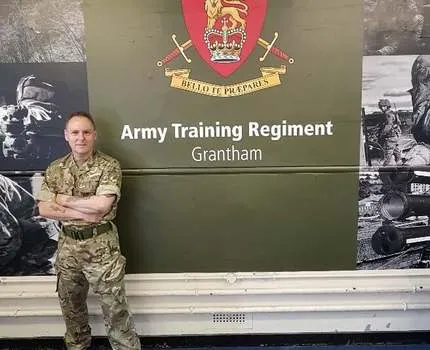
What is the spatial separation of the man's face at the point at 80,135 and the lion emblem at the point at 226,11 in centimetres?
85

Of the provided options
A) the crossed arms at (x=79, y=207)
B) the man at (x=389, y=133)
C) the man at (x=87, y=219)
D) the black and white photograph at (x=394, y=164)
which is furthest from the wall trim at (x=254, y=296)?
the man at (x=389, y=133)

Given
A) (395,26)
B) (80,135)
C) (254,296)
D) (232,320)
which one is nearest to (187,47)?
(80,135)

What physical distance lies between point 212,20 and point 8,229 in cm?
167

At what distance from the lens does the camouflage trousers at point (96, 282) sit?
276cm

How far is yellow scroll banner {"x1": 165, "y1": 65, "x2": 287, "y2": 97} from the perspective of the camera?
9.43ft

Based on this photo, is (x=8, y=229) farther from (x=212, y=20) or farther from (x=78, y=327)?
(x=212, y=20)

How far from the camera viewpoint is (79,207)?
2648 millimetres

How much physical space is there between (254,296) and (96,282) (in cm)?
93

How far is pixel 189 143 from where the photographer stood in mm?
2945

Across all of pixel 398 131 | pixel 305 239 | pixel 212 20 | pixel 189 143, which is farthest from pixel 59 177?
pixel 398 131

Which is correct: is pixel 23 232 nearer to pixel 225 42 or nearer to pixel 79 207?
pixel 79 207

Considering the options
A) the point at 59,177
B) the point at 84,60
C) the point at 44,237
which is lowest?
the point at 44,237

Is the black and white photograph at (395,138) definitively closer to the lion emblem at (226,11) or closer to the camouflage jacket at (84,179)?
the lion emblem at (226,11)

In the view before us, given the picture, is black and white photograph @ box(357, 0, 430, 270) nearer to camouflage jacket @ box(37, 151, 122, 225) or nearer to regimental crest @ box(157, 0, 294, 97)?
regimental crest @ box(157, 0, 294, 97)
